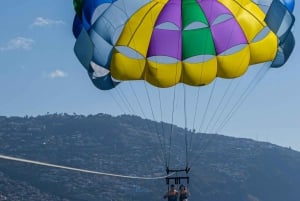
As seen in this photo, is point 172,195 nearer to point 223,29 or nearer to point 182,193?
point 182,193

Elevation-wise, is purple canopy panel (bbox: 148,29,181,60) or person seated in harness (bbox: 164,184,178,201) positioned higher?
purple canopy panel (bbox: 148,29,181,60)

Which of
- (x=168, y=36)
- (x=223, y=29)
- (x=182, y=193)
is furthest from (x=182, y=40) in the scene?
(x=182, y=193)

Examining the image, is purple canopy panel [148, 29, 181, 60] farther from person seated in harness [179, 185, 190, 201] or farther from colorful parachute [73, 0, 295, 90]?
person seated in harness [179, 185, 190, 201]

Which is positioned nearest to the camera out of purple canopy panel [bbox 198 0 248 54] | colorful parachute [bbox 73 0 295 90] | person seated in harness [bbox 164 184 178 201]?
person seated in harness [bbox 164 184 178 201]

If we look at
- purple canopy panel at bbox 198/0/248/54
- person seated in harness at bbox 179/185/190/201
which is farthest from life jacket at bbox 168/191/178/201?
purple canopy panel at bbox 198/0/248/54

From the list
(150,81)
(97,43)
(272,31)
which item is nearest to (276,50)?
(272,31)

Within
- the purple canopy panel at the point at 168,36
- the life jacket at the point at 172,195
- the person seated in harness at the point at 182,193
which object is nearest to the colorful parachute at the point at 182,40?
the purple canopy panel at the point at 168,36

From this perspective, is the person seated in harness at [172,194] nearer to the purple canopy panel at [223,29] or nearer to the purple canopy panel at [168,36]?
Result: the purple canopy panel at [168,36]

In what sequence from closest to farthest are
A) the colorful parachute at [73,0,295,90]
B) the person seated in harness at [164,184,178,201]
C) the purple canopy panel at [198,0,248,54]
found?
the person seated in harness at [164,184,178,201] < the colorful parachute at [73,0,295,90] < the purple canopy panel at [198,0,248,54]
